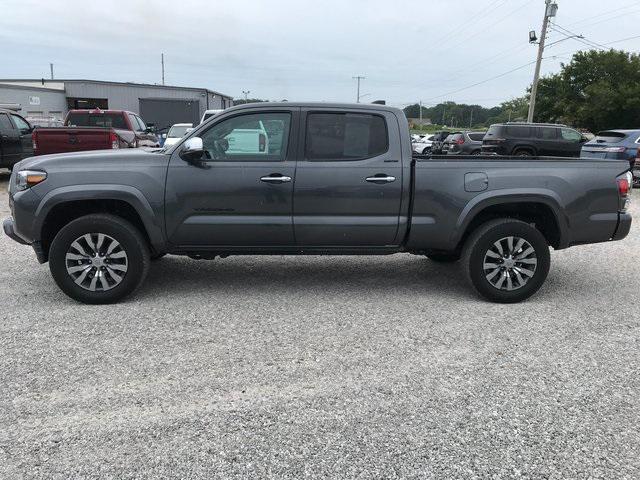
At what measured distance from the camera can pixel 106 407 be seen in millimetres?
3094

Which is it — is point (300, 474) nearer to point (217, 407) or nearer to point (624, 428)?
point (217, 407)

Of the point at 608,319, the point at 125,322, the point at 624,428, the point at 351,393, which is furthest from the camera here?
the point at 608,319

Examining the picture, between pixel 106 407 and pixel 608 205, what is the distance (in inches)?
178

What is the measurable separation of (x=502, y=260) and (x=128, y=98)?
4151 cm

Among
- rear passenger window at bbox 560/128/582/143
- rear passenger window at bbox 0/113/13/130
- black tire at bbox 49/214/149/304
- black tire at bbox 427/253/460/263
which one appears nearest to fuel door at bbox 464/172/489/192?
black tire at bbox 427/253/460/263

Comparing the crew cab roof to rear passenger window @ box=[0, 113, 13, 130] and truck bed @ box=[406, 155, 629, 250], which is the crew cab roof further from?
rear passenger window @ box=[0, 113, 13, 130]

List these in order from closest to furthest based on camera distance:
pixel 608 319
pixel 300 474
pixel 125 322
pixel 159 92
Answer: pixel 300 474 < pixel 125 322 < pixel 608 319 < pixel 159 92

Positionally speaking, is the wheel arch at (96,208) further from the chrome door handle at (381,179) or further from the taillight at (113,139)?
the taillight at (113,139)

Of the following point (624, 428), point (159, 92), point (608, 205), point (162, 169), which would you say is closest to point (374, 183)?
point (162, 169)

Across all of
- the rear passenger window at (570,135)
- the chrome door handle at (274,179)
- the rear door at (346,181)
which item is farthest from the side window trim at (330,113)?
the rear passenger window at (570,135)

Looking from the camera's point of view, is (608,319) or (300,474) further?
(608,319)

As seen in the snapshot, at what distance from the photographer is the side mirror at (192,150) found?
179 inches

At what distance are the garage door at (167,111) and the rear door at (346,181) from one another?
39024 millimetres

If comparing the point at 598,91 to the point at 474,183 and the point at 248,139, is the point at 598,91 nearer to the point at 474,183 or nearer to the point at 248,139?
the point at 474,183
